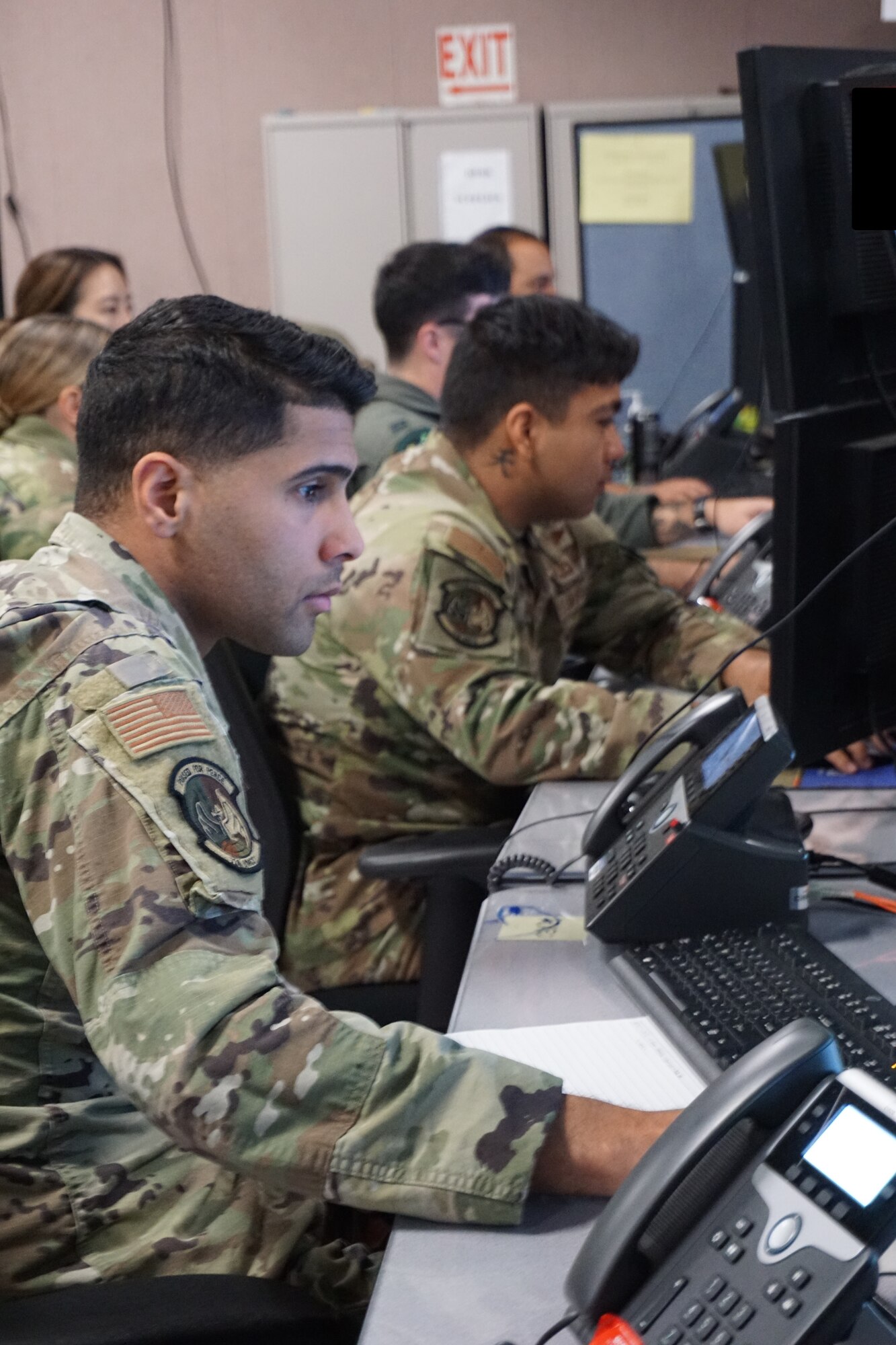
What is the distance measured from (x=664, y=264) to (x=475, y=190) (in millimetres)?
598

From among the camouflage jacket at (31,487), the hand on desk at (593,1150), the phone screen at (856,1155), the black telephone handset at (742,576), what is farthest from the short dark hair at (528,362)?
the phone screen at (856,1155)

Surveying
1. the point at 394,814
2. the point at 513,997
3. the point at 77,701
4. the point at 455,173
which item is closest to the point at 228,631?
the point at 77,701

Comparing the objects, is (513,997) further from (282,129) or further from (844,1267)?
(282,129)

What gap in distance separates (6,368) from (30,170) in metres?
2.25

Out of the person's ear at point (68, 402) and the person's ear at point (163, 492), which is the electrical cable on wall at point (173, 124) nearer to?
the person's ear at point (68, 402)

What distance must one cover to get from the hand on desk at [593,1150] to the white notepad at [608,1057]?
6 centimetres

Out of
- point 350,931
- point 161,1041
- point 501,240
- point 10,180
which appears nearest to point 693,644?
point 350,931

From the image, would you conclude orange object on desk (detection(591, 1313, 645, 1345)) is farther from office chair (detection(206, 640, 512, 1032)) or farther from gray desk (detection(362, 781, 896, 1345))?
office chair (detection(206, 640, 512, 1032))

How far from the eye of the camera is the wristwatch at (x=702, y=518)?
2809 millimetres

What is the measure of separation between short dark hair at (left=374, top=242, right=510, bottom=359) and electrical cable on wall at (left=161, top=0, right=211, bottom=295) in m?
1.67

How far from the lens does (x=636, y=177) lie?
12.3 feet

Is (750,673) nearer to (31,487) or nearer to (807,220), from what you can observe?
(807,220)

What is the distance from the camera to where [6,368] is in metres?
2.68

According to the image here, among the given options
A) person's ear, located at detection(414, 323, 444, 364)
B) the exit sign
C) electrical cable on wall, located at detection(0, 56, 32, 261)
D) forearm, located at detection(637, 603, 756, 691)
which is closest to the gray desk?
forearm, located at detection(637, 603, 756, 691)
